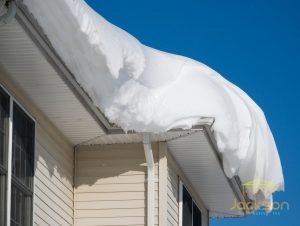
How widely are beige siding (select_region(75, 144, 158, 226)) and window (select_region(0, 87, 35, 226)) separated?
1.85 m

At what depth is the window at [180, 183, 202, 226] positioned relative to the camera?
559 inches

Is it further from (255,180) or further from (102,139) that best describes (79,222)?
(255,180)

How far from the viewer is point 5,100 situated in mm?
10789

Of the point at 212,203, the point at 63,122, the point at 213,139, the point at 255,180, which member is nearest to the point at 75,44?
the point at 63,122

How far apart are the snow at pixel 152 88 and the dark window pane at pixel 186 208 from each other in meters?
1.10

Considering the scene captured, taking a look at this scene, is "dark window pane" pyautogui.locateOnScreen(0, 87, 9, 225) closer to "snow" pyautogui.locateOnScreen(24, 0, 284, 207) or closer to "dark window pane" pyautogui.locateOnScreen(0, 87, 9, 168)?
"dark window pane" pyautogui.locateOnScreen(0, 87, 9, 168)

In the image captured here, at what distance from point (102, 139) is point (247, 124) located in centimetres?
194

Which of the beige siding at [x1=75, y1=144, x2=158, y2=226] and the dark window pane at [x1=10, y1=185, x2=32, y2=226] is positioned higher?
the beige siding at [x1=75, y1=144, x2=158, y2=226]

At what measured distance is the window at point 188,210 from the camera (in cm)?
1421

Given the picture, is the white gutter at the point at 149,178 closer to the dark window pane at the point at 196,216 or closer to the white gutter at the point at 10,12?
the dark window pane at the point at 196,216

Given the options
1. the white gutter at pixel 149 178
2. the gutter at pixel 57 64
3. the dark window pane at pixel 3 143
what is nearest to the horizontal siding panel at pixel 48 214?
the dark window pane at pixel 3 143

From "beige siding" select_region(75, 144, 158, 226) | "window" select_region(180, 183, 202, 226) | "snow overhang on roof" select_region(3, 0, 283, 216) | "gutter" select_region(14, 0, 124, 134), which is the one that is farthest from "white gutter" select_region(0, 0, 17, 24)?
"window" select_region(180, 183, 202, 226)

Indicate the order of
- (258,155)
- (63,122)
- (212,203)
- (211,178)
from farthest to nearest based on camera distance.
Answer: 1. (212,203)
2. (211,178)
3. (258,155)
4. (63,122)

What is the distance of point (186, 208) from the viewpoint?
48.2 ft
